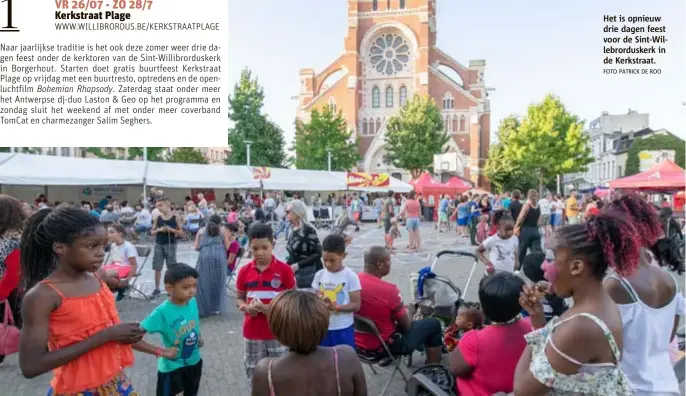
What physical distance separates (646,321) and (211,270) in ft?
18.7

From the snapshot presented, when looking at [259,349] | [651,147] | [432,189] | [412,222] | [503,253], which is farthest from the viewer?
[651,147]

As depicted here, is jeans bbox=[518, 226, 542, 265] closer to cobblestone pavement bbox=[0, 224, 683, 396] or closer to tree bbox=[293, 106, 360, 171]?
cobblestone pavement bbox=[0, 224, 683, 396]

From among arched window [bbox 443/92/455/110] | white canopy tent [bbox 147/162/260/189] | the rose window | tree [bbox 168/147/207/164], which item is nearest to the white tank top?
white canopy tent [bbox 147/162/260/189]

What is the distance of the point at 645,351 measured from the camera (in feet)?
6.67

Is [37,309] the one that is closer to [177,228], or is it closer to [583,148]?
[177,228]

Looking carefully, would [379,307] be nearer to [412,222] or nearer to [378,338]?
[378,338]

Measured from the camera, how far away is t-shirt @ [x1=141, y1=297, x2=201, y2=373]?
2.88m

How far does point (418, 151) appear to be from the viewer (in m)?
45.6

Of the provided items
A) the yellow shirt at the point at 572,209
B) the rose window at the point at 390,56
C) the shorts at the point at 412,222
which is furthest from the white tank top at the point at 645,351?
the rose window at the point at 390,56

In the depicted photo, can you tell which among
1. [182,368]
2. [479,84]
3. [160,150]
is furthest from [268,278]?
[479,84]

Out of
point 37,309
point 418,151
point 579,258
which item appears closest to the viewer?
point 579,258

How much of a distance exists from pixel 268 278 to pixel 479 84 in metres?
57.5

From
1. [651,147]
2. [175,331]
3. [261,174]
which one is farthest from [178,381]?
[651,147]

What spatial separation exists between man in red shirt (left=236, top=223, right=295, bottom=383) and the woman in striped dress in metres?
3.51
